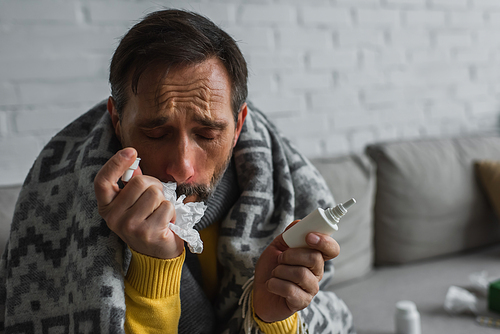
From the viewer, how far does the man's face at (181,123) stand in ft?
2.59

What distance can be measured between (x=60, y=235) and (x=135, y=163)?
349mm

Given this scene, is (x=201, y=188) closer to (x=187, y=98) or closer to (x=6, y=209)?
(x=187, y=98)

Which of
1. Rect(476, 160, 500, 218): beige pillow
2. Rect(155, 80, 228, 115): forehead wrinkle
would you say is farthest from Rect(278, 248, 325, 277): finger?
Rect(476, 160, 500, 218): beige pillow

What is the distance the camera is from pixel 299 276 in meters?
0.75

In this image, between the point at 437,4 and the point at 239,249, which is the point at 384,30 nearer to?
the point at 437,4

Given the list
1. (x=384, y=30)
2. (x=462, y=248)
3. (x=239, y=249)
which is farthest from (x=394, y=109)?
(x=239, y=249)

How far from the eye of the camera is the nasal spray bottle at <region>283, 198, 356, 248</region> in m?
0.69

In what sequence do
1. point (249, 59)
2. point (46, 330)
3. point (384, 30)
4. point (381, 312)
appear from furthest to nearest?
point (384, 30) < point (249, 59) < point (381, 312) < point (46, 330)

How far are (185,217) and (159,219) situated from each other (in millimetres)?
91

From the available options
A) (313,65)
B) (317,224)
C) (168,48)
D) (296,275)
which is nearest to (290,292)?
(296,275)

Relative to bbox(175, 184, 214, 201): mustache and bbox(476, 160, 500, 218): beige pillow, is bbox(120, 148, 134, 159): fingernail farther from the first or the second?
bbox(476, 160, 500, 218): beige pillow

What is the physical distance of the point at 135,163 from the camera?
→ 2.32 ft

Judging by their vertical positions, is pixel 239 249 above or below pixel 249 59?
below

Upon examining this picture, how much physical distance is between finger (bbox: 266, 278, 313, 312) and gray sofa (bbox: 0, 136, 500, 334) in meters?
0.74
